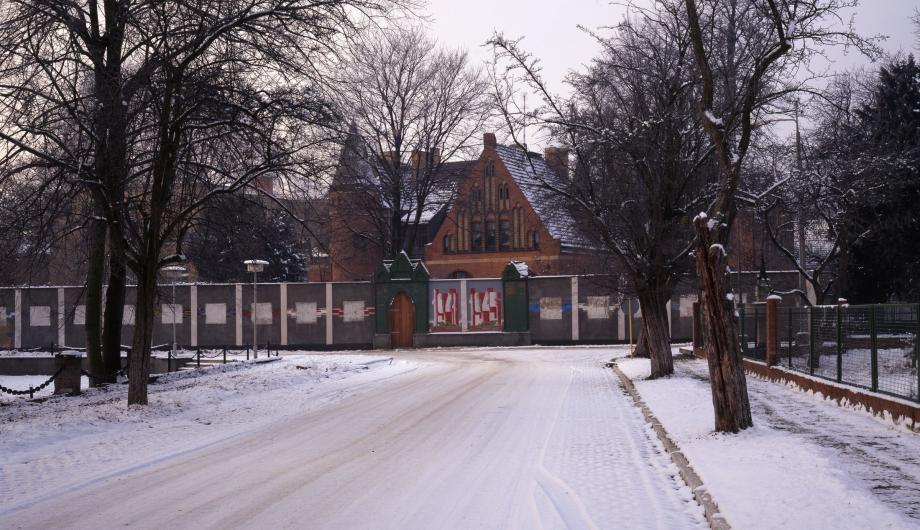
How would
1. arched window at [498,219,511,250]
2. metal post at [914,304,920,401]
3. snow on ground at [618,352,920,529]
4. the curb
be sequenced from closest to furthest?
snow on ground at [618,352,920,529], the curb, metal post at [914,304,920,401], arched window at [498,219,511,250]

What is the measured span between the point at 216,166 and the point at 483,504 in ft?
42.2

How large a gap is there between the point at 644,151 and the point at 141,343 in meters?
11.5

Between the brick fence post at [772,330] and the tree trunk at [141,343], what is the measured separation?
45.6ft

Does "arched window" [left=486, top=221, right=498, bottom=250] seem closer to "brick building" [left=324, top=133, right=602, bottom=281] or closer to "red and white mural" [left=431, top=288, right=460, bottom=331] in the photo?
"brick building" [left=324, top=133, right=602, bottom=281]

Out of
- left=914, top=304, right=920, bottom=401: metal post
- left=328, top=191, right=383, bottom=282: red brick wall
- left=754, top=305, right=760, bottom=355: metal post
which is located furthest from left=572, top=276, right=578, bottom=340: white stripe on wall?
left=914, top=304, right=920, bottom=401: metal post

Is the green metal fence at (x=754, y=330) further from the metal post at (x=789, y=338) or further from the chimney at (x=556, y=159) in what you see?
the chimney at (x=556, y=159)

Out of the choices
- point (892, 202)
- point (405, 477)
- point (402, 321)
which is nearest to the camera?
point (405, 477)

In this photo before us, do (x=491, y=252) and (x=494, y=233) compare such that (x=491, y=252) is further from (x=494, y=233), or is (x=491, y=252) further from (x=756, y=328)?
(x=756, y=328)

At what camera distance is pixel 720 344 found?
11969mm

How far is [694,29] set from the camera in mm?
11906

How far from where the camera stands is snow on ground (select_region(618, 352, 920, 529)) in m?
7.14

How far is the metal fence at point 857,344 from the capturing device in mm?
12531

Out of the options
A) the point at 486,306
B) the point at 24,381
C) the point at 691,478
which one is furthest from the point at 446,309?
the point at 691,478

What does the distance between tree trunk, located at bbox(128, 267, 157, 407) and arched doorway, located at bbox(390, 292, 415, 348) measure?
29.2 m
